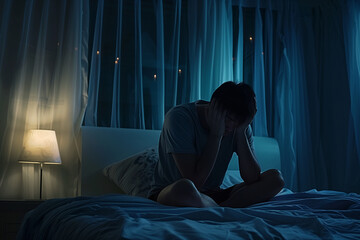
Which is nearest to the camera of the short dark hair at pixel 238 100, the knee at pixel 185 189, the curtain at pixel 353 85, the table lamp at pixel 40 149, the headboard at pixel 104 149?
the knee at pixel 185 189

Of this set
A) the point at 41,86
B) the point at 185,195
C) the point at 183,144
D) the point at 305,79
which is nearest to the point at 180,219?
the point at 185,195

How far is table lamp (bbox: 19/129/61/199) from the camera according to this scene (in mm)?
2613

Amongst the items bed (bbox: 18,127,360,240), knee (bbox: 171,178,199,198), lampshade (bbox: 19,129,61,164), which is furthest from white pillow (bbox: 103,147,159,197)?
knee (bbox: 171,178,199,198)

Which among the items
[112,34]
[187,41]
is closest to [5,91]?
[112,34]

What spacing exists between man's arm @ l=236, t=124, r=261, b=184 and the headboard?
1.02 meters

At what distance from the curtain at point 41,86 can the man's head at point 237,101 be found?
57.4 inches

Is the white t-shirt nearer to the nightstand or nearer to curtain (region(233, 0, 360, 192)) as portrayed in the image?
the nightstand

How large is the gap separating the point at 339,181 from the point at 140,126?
1.77 metres

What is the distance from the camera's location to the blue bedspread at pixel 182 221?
3.14 ft

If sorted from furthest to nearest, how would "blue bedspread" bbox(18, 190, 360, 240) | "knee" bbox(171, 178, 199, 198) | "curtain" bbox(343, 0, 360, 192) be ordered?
"curtain" bbox(343, 0, 360, 192) → "knee" bbox(171, 178, 199, 198) → "blue bedspread" bbox(18, 190, 360, 240)

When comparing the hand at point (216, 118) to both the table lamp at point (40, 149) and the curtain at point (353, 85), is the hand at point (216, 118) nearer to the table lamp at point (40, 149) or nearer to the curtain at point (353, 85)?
the table lamp at point (40, 149)

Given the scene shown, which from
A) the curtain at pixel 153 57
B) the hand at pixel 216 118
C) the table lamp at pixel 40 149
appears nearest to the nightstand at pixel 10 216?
the table lamp at pixel 40 149

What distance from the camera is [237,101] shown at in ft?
5.77

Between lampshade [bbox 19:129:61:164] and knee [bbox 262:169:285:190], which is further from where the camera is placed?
lampshade [bbox 19:129:61:164]
